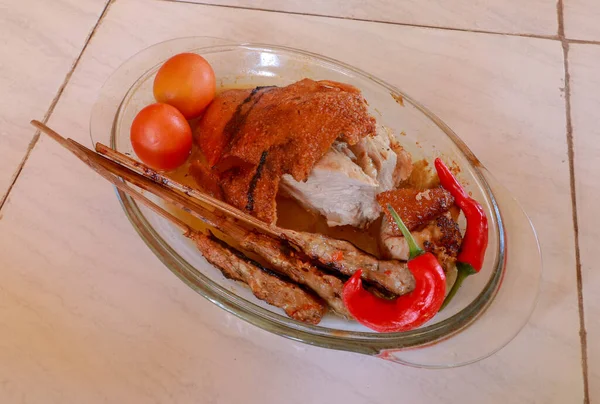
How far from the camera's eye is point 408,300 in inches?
38.1

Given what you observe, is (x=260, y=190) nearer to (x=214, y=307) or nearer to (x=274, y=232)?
(x=274, y=232)

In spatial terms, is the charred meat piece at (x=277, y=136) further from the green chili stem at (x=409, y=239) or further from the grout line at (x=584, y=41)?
the grout line at (x=584, y=41)

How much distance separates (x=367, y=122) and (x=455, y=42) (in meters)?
0.74

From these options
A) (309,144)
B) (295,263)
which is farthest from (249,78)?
(295,263)

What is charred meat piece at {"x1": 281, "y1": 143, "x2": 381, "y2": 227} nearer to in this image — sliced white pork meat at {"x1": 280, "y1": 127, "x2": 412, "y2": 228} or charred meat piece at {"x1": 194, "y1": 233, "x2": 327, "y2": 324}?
sliced white pork meat at {"x1": 280, "y1": 127, "x2": 412, "y2": 228}

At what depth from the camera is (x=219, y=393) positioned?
1.10 m

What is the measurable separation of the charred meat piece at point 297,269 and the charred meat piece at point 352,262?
28 millimetres

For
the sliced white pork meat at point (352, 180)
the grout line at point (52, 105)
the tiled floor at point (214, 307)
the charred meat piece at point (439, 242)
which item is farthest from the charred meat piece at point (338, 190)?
the grout line at point (52, 105)

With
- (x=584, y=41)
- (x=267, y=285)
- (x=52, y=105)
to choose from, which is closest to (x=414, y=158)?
(x=267, y=285)

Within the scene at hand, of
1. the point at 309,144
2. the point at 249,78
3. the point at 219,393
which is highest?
the point at 249,78

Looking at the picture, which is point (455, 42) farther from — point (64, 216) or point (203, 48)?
point (64, 216)

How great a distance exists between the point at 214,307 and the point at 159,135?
17.3 inches

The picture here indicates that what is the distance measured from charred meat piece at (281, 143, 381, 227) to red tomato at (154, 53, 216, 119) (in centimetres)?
34

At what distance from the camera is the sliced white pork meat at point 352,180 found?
3.62 ft
